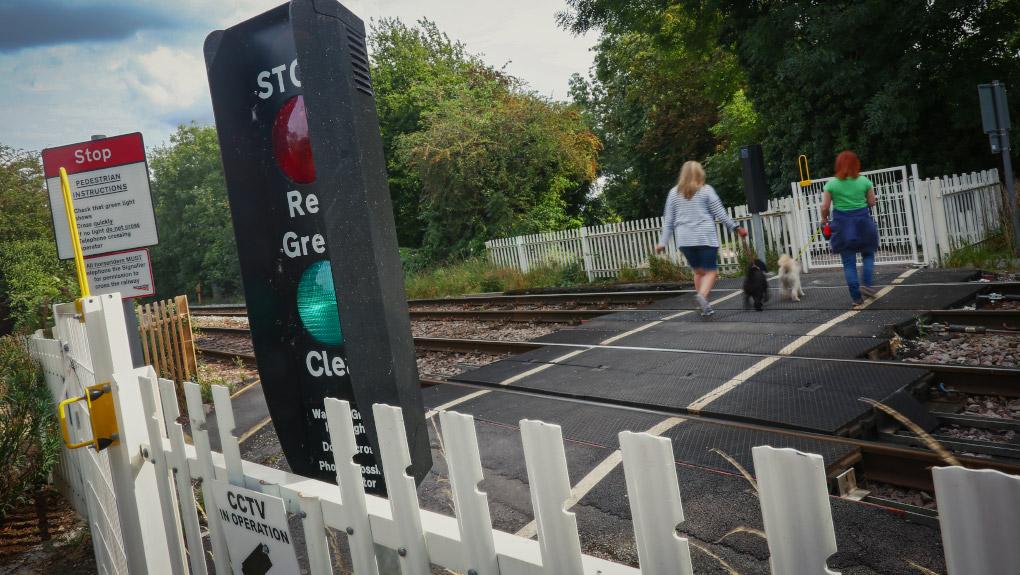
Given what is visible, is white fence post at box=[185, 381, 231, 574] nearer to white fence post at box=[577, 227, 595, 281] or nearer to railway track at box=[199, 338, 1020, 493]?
railway track at box=[199, 338, 1020, 493]

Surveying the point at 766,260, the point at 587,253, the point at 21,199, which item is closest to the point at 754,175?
the point at 766,260

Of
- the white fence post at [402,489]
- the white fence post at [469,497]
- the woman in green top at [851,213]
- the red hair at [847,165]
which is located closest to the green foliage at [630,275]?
the woman in green top at [851,213]

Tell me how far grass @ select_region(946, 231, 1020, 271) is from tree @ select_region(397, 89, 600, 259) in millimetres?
14566

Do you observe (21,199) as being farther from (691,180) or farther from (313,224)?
(313,224)

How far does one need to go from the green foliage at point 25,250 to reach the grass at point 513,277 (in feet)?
33.6

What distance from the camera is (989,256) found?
11047 mm

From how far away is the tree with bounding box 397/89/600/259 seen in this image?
82.3 feet

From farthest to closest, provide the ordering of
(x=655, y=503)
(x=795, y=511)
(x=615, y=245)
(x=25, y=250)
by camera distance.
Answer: (x=25, y=250), (x=615, y=245), (x=655, y=503), (x=795, y=511)

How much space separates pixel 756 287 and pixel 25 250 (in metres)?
32.0

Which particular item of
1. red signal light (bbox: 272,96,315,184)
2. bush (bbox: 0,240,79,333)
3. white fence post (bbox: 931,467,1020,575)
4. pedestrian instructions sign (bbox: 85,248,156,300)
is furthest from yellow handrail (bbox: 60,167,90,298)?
bush (bbox: 0,240,79,333)

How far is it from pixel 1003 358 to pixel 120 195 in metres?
8.06

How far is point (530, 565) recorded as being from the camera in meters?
1.52

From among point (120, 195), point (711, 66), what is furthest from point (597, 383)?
point (711, 66)

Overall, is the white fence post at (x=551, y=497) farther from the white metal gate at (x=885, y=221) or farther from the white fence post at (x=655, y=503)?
the white metal gate at (x=885, y=221)
